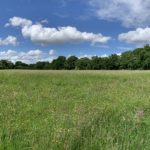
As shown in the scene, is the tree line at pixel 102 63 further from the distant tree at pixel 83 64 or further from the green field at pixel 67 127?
the green field at pixel 67 127

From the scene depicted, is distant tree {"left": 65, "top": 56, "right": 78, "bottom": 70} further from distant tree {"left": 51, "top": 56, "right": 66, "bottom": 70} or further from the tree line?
distant tree {"left": 51, "top": 56, "right": 66, "bottom": 70}

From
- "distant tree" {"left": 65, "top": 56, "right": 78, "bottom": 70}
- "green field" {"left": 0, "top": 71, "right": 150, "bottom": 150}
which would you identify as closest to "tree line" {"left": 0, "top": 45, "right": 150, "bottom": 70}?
"distant tree" {"left": 65, "top": 56, "right": 78, "bottom": 70}

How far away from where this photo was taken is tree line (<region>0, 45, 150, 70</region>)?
10288cm

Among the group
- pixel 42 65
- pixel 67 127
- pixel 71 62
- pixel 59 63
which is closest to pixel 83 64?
pixel 71 62

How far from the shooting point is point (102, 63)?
118 metres

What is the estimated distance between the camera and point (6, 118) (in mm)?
7574

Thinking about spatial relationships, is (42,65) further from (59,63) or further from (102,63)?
(102,63)

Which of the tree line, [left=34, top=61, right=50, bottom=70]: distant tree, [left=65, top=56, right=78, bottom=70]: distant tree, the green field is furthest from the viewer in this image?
[left=65, top=56, right=78, bottom=70]: distant tree

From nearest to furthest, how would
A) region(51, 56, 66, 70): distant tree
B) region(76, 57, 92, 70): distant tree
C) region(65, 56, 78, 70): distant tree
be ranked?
region(76, 57, 92, 70): distant tree, region(51, 56, 66, 70): distant tree, region(65, 56, 78, 70): distant tree

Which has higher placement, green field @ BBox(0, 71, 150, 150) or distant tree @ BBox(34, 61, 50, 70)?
distant tree @ BBox(34, 61, 50, 70)

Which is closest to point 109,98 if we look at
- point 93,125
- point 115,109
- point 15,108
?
point 115,109

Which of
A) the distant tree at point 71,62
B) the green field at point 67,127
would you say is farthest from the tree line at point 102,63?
the green field at point 67,127

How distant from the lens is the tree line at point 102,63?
103 metres

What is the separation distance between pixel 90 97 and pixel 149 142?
6073mm
